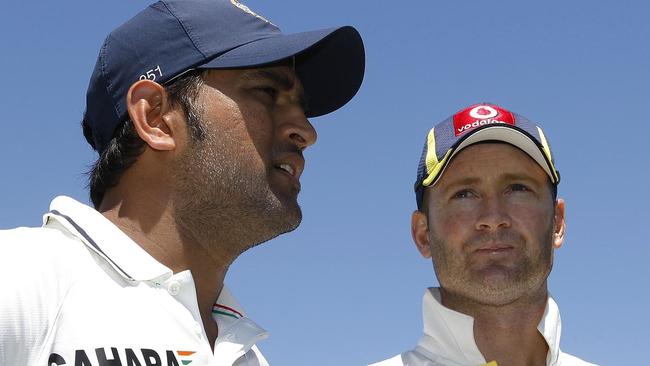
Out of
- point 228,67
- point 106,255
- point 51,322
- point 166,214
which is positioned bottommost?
point 51,322

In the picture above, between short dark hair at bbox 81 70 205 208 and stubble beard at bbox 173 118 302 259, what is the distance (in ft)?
0.34

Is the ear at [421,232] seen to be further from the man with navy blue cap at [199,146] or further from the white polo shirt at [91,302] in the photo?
the white polo shirt at [91,302]

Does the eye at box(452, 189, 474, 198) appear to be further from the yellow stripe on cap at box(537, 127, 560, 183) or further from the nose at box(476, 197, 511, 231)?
the yellow stripe on cap at box(537, 127, 560, 183)

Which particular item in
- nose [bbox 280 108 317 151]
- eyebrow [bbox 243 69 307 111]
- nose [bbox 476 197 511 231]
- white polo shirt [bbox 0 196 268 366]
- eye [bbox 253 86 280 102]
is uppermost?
eyebrow [bbox 243 69 307 111]

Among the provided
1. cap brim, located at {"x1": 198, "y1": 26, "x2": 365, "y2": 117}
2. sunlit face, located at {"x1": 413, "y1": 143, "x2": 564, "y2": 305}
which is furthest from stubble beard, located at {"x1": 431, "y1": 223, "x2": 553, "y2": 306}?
cap brim, located at {"x1": 198, "y1": 26, "x2": 365, "y2": 117}

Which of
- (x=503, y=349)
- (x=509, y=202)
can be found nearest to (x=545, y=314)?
(x=503, y=349)

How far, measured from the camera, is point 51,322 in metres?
2.76

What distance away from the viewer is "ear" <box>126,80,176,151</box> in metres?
3.68

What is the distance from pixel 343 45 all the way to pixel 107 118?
1.19 m

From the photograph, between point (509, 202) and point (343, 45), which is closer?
point (343, 45)

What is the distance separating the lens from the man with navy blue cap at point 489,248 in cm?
444

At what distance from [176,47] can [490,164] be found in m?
1.85

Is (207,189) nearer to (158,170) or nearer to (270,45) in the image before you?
(158,170)

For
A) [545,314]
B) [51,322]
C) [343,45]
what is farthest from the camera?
[545,314]
